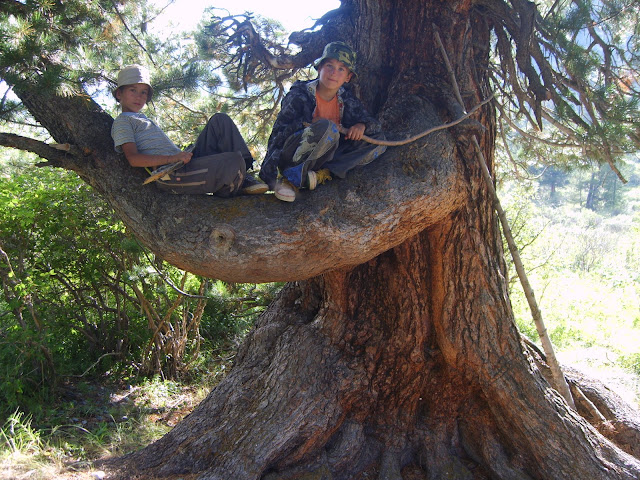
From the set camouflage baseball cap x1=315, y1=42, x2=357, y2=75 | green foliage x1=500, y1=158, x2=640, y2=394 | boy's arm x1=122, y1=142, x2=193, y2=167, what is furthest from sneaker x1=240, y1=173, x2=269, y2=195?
green foliage x1=500, y1=158, x2=640, y2=394

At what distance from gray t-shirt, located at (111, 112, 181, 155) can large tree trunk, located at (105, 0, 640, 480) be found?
132cm

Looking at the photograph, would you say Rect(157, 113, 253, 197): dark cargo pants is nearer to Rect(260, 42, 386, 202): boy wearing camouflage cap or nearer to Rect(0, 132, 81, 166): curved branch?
Rect(260, 42, 386, 202): boy wearing camouflage cap

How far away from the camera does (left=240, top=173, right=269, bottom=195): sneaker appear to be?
2822 mm

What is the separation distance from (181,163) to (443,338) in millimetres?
2050

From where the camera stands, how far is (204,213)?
2.71 meters

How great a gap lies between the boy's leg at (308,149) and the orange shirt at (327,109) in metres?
0.36

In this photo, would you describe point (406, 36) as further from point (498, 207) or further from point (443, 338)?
point (443, 338)

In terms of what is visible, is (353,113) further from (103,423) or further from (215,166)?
(103,423)

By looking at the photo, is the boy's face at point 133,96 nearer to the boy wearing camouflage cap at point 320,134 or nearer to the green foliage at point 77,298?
the boy wearing camouflage cap at point 320,134

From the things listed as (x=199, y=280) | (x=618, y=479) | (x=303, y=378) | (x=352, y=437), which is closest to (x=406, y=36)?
(x=303, y=378)

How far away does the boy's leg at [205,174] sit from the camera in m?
2.70

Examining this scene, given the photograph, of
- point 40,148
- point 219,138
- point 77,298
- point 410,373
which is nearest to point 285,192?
point 219,138

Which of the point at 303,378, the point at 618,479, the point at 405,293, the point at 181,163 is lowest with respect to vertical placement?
the point at 618,479

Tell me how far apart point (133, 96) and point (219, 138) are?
22.3 inches
